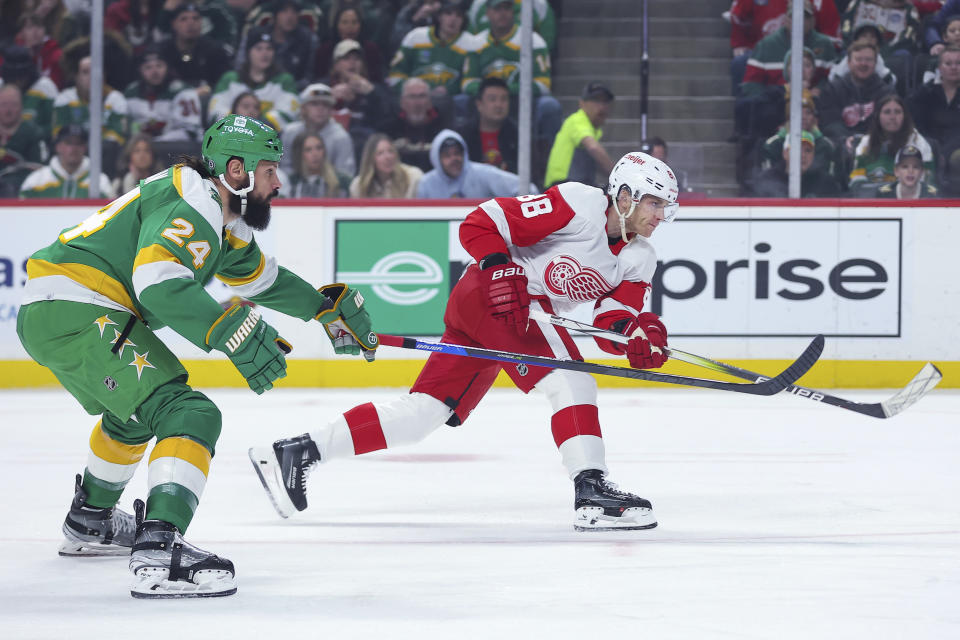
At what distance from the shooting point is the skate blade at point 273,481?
362 cm

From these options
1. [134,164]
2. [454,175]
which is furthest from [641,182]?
[134,164]

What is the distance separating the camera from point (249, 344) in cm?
276

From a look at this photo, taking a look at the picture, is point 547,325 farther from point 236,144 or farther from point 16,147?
point 16,147

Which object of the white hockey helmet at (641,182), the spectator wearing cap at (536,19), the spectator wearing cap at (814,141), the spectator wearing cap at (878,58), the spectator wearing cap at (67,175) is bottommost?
the white hockey helmet at (641,182)

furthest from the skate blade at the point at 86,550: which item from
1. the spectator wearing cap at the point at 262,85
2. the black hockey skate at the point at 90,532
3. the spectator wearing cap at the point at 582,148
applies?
the spectator wearing cap at the point at 262,85

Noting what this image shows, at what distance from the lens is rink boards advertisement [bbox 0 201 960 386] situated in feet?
23.3

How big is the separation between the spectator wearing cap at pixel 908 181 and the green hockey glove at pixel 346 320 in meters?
4.46

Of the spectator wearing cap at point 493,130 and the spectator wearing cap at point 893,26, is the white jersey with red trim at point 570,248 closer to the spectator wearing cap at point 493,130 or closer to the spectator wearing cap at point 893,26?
the spectator wearing cap at point 493,130

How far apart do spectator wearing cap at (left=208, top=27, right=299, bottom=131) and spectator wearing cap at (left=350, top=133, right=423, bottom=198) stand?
0.56m

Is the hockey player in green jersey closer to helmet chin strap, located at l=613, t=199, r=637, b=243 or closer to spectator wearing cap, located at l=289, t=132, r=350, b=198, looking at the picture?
helmet chin strap, located at l=613, t=199, r=637, b=243

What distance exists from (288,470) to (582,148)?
12.5 ft

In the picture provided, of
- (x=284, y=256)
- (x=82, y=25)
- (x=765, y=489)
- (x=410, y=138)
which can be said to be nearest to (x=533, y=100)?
(x=410, y=138)

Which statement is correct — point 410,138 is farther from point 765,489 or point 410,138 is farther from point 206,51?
point 765,489

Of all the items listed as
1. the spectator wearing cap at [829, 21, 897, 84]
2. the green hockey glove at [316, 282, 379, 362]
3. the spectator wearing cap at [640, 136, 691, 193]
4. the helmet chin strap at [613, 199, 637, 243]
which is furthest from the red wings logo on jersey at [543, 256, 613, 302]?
the spectator wearing cap at [829, 21, 897, 84]
